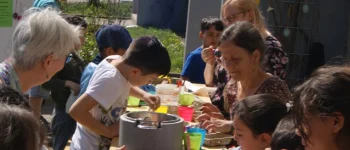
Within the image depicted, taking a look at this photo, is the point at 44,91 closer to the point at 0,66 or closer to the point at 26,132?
the point at 0,66

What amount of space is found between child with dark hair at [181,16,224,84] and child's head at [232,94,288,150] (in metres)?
2.86

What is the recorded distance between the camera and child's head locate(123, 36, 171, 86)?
9.62ft

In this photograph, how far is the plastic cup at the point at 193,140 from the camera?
2.97 metres

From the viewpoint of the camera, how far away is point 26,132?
1.40m

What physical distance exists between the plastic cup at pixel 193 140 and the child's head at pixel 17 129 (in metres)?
1.55

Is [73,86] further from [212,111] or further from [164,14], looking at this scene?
[164,14]

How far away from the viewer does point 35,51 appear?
8.14 feet

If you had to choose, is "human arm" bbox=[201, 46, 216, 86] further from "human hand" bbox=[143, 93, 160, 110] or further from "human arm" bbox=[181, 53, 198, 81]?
"human hand" bbox=[143, 93, 160, 110]

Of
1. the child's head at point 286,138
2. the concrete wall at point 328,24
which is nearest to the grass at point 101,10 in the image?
the concrete wall at point 328,24

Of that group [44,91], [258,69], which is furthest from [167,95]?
[258,69]

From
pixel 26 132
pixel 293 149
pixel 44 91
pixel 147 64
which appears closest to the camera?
pixel 26 132

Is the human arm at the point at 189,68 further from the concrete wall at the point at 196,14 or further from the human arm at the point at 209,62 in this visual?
the concrete wall at the point at 196,14

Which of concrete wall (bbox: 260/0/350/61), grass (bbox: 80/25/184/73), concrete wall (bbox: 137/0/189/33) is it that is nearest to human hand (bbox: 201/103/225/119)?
concrete wall (bbox: 260/0/350/61)

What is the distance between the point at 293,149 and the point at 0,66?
48.1 inches
